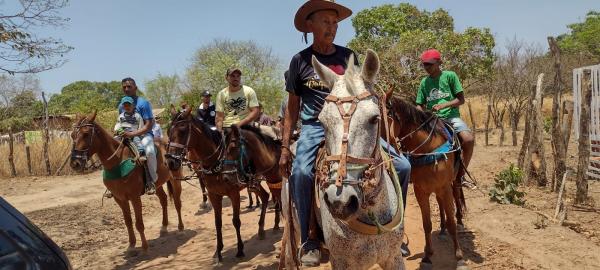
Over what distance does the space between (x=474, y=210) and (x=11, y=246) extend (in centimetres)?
737

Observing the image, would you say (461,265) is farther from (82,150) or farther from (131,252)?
(82,150)

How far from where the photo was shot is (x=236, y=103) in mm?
7582

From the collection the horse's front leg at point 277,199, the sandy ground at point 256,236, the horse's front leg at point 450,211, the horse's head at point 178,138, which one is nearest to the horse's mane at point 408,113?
the horse's front leg at point 450,211

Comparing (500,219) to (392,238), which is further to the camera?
(500,219)

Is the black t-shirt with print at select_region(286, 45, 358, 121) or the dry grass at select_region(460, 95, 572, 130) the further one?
the dry grass at select_region(460, 95, 572, 130)

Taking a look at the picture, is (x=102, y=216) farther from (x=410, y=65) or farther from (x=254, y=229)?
(x=410, y=65)

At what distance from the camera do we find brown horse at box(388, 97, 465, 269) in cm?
520

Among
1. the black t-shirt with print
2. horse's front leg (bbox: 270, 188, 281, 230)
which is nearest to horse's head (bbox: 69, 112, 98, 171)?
horse's front leg (bbox: 270, 188, 281, 230)

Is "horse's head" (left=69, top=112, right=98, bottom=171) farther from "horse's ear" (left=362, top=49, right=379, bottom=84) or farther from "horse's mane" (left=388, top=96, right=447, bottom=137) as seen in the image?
"horse's ear" (left=362, top=49, right=379, bottom=84)

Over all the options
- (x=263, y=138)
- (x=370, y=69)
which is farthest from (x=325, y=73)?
(x=263, y=138)

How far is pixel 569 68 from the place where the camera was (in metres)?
25.0

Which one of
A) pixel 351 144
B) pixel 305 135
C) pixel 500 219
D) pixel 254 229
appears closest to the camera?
pixel 351 144

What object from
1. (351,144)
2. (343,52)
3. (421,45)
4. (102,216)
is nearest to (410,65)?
(421,45)

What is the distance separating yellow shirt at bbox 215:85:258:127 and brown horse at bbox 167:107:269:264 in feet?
2.15
